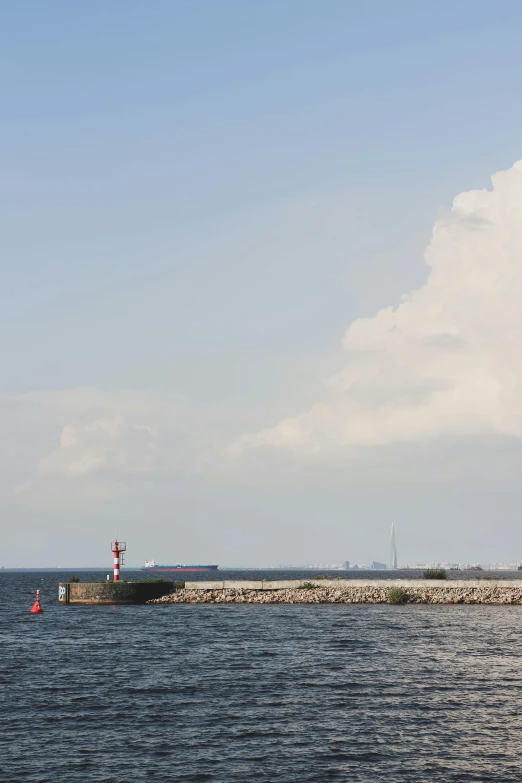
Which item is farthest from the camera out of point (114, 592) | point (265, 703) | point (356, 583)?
point (356, 583)

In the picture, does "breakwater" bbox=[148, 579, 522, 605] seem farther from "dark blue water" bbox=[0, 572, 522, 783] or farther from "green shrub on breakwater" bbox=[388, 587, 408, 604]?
"dark blue water" bbox=[0, 572, 522, 783]

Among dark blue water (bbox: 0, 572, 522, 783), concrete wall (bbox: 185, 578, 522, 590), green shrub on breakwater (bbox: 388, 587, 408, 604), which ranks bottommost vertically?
dark blue water (bbox: 0, 572, 522, 783)

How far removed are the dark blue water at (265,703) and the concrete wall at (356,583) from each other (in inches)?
977

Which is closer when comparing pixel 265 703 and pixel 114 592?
pixel 265 703

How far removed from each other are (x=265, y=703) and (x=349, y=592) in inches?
2091

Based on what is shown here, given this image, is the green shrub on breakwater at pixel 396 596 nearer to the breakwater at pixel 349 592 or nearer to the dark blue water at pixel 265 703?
the breakwater at pixel 349 592

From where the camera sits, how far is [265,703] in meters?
34.5

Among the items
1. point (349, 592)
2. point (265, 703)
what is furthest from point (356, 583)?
point (265, 703)

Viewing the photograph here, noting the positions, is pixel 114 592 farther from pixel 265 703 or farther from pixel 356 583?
pixel 265 703

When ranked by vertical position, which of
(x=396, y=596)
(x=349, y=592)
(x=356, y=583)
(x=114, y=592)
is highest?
(x=114, y=592)

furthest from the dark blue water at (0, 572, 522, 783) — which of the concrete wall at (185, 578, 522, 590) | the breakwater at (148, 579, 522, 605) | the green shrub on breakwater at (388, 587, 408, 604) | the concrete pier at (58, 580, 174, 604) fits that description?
the concrete wall at (185, 578, 522, 590)

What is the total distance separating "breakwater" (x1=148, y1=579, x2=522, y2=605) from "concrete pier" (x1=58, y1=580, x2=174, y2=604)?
3.84ft

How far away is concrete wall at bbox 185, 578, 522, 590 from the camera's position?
87875 mm

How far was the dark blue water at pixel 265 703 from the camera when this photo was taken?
84.5 feet
